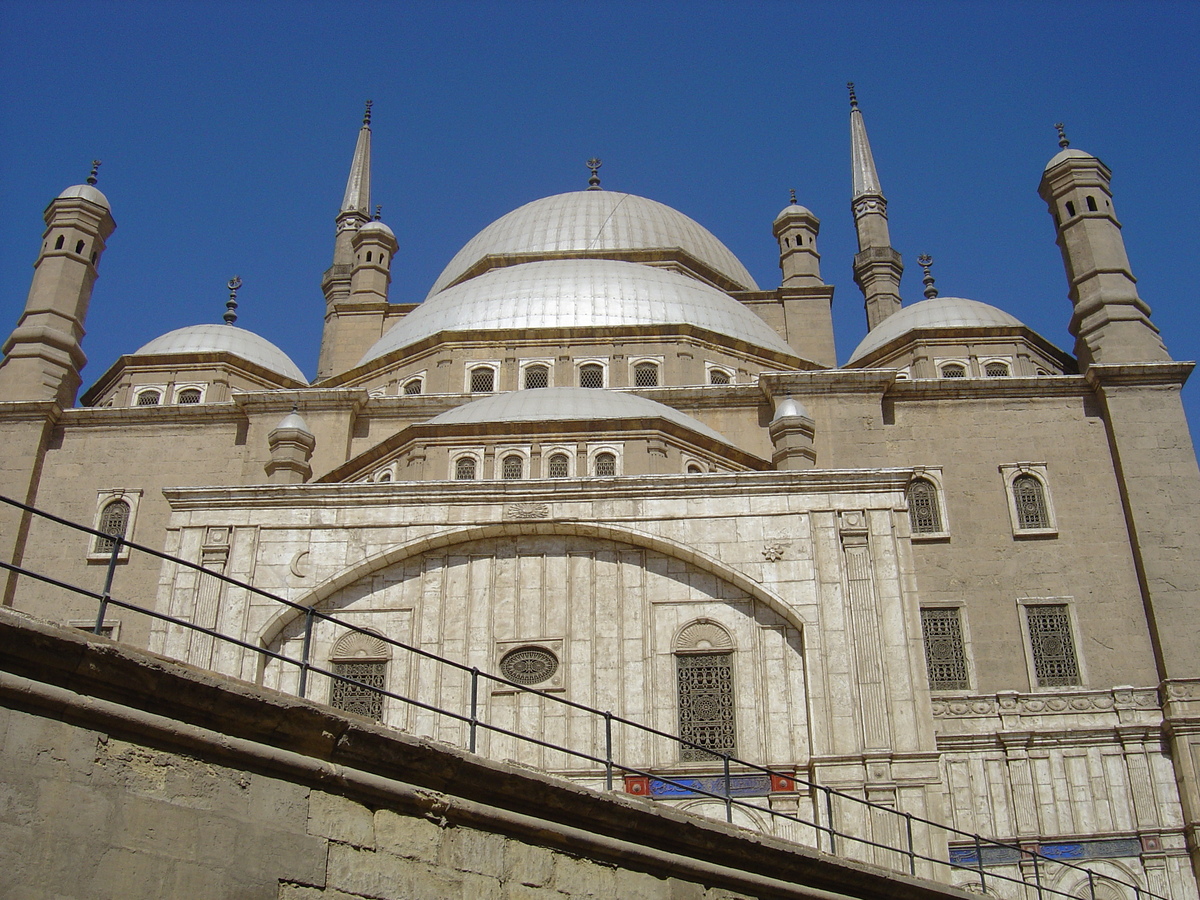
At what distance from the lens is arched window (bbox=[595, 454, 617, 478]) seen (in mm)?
18844

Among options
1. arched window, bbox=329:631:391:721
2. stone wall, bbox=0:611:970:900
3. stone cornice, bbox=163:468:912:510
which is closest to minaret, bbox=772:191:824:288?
stone cornice, bbox=163:468:912:510

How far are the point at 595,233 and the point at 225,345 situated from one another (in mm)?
9094

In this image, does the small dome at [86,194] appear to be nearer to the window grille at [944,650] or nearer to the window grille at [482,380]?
the window grille at [482,380]

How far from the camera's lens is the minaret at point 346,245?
1161 inches

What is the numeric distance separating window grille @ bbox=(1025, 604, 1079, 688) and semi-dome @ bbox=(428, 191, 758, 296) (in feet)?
46.3

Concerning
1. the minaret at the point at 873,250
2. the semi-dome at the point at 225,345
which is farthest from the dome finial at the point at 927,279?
the semi-dome at the point at 225,345

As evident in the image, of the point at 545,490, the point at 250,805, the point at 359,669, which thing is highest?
the point at 545,490

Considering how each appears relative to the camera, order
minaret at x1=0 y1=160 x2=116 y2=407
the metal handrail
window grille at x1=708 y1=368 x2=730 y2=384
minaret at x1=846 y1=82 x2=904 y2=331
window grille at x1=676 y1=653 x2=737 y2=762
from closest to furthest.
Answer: the metal handrail, window grille at x1=676 y1=653 x2=737 y2=762, minaret at x1=0 y1=160 x2=116 y2=407, window grille at x1=708 y1=368 x2=730 y2=384, minaret at x1=846 y1=82 x2=904 y2=331

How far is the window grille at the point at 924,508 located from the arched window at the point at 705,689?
653cm

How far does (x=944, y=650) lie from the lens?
62.7 ft

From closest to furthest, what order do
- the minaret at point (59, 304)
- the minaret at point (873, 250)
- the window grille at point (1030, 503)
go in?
the window grille at point (1030, 503) → the minaret at point (59, 304) → the minaret at point (873, 250)

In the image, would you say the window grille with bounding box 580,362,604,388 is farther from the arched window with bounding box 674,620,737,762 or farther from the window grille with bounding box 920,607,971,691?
the arched window with bounding box 674,620,737,762

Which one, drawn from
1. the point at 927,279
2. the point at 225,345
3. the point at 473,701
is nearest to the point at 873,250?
the point at 927,279

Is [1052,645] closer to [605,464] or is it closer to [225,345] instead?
[605,464]
